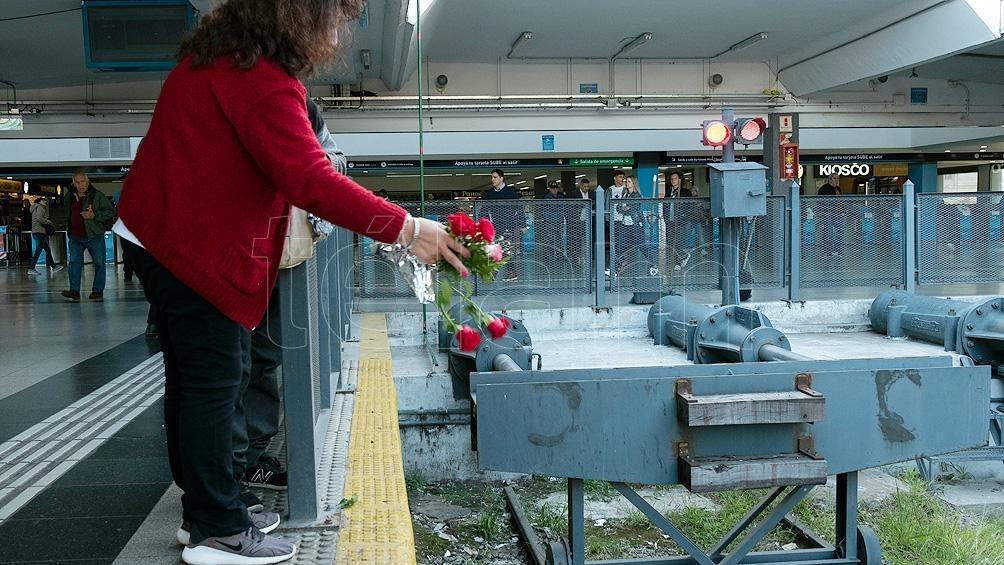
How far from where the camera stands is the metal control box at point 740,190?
33.0 ft

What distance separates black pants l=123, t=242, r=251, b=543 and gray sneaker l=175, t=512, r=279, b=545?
0.61 feet

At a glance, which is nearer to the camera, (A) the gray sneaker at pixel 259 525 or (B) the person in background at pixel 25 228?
(A) the gray sneaker at pixel 259 525

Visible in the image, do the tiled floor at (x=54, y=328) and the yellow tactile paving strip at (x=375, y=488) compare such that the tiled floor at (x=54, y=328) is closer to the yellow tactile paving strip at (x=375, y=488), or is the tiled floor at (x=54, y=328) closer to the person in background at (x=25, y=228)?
the yellow tactile paving strip at (x=375, y=488)

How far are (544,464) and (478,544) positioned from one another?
7.27 feet

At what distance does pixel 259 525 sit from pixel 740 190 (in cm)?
849

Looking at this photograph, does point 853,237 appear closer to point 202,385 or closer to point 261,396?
point 261,396

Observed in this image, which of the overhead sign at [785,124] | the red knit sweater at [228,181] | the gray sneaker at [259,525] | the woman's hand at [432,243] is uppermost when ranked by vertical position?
the overhead sign at [785,124]

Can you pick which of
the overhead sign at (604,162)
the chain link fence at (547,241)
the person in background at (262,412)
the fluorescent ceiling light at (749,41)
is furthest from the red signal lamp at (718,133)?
the overhead sign at (604,162)

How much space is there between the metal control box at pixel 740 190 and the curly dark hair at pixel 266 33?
8484 millimetres

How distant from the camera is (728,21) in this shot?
16.1m

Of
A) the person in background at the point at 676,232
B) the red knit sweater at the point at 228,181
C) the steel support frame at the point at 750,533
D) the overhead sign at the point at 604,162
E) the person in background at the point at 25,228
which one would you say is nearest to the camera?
the red knit sweater at the point at 228,181

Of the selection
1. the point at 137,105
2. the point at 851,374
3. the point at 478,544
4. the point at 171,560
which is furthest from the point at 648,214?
the point at 137,105

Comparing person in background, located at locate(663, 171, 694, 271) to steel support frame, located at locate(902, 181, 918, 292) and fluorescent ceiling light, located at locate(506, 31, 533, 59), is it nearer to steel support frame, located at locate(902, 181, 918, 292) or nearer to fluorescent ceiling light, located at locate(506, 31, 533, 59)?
steel support frame, located at locate(902, 181, 918, 292)

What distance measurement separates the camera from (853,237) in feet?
35.9
